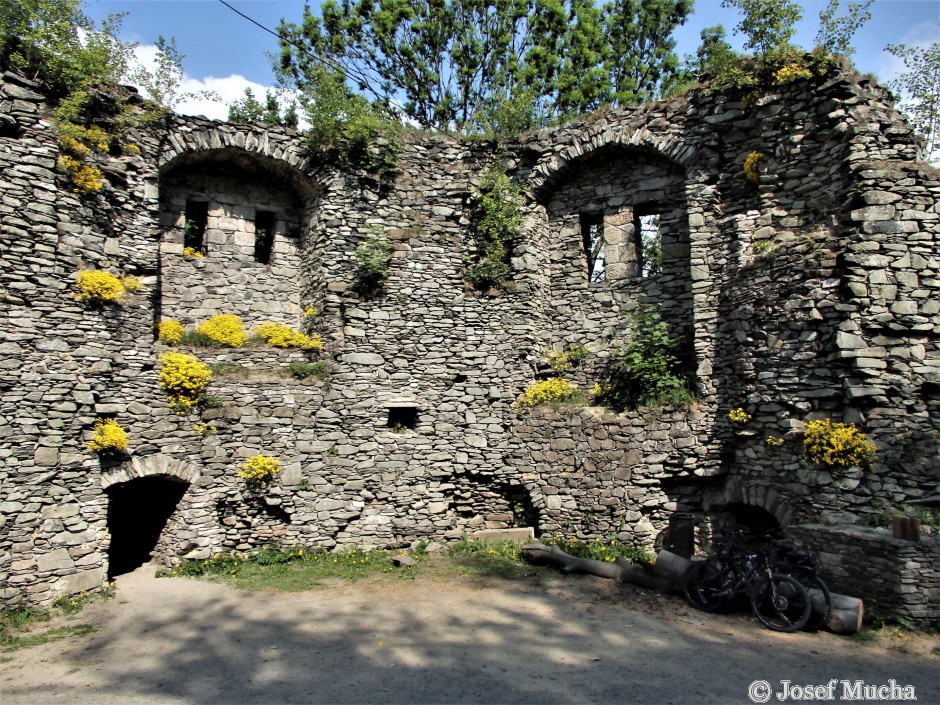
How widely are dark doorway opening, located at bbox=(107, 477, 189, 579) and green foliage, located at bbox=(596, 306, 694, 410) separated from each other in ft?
28.0

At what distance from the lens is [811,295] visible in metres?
9.57

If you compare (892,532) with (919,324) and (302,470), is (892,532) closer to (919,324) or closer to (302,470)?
(919,324)

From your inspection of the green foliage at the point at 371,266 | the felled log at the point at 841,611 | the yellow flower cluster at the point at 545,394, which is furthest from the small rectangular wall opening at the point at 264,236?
the felled log at the point at 841,611

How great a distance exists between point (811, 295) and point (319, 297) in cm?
931

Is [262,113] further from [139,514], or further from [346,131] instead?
[139,514]

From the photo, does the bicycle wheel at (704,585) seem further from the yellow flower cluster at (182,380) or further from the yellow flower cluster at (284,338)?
the yellow flower cluster at (182,380)

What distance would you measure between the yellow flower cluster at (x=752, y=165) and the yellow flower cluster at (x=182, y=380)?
35.6 feet

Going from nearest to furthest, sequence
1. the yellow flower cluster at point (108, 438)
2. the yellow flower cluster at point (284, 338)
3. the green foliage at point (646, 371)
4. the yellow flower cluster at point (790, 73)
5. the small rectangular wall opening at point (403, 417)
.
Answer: the yellow flower cluster at point (108, 438) → the yellow flower cluster at point (790, 73) → the green foliage at point (646, 371) → the small rectangular wall opening at point (403, 417) → the yellow flower cluster at point (284, 338)

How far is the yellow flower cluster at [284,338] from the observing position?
12.6 meters

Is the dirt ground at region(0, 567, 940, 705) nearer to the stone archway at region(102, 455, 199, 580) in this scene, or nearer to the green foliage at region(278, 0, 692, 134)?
the stone archway at region(102, 455, 199, 580)

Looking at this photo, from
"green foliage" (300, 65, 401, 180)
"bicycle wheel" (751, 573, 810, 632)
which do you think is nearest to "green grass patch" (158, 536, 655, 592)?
"bicycle wheel" (751, 573, 810, 632)

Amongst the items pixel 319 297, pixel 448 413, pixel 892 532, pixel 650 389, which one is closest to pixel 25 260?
pixel 319 297

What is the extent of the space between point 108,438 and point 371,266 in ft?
18.8

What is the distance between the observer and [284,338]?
41.8 ft
